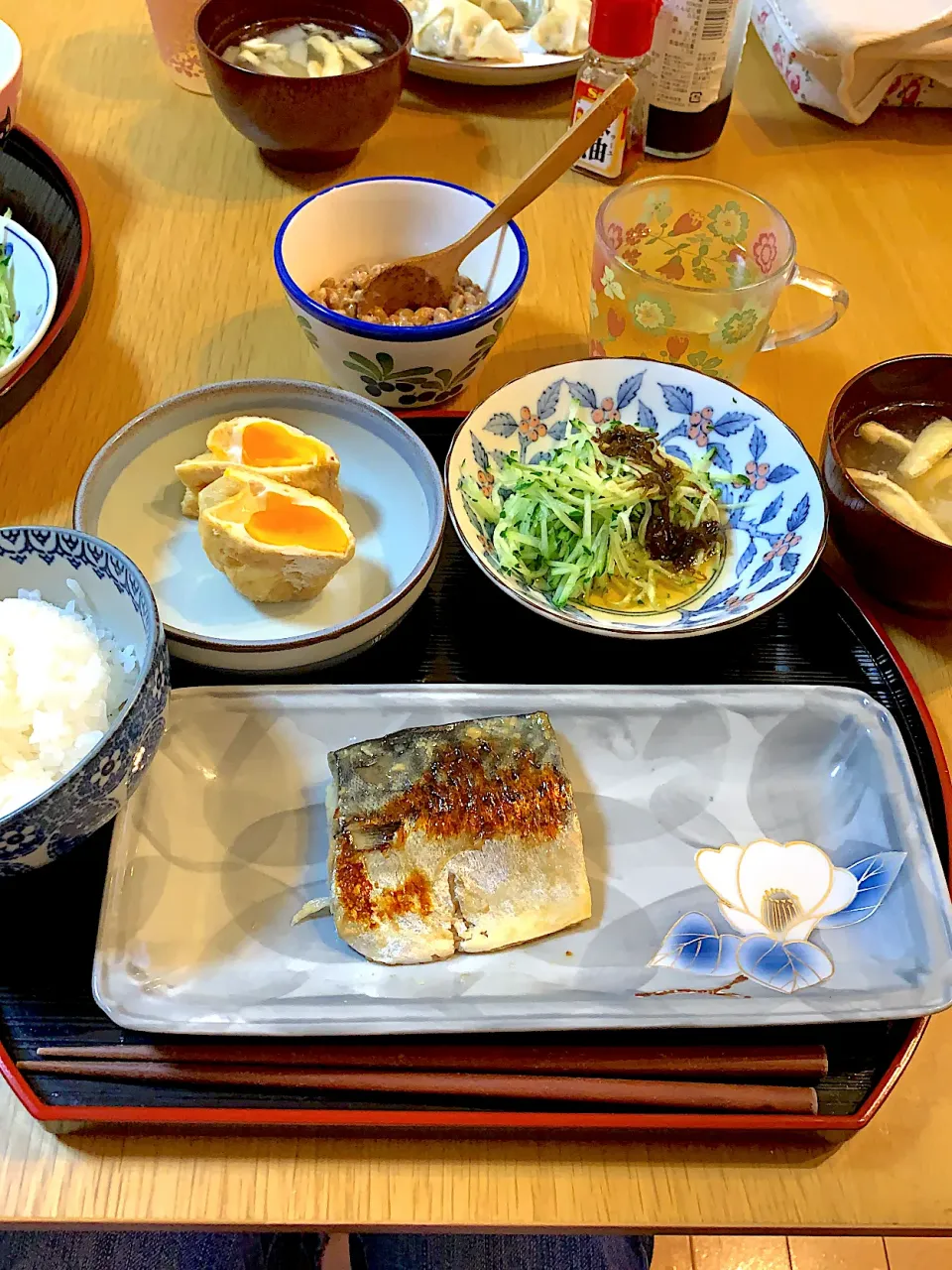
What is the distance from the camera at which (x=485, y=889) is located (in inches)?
35.2

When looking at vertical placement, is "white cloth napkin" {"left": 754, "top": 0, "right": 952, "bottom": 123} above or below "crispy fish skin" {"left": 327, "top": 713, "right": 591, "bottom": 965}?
above

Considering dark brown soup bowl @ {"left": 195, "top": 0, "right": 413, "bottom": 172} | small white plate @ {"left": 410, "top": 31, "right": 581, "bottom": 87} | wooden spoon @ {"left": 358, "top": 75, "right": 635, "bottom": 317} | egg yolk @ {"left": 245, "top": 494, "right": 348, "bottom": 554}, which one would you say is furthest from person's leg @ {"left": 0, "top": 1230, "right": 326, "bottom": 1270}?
small white plate @ {"left": 410, "top": 31, "right": 581, "bottom": 87}

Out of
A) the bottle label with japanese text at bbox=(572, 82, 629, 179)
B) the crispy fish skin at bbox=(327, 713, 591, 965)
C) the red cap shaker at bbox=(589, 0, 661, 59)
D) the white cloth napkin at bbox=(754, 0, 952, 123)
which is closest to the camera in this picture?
the crispy fish skin at bbox=(327, 713, 591, 965)

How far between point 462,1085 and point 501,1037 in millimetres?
59

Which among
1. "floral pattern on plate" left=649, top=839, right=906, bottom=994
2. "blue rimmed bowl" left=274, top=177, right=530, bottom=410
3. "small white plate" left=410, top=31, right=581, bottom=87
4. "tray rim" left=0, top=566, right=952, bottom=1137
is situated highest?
"small white plate" left=410, top=31, right=581, bottom=87

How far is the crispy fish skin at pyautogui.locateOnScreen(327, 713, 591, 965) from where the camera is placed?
2.87ft

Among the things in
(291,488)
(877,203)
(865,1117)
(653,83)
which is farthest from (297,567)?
(877,203)

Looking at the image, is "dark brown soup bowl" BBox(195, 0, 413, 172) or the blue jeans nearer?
the blue jeans

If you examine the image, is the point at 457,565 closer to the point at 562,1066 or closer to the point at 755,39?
the point at 562,1066

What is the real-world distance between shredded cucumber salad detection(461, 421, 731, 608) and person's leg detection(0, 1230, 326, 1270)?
0.96 metres

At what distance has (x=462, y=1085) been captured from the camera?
80cm

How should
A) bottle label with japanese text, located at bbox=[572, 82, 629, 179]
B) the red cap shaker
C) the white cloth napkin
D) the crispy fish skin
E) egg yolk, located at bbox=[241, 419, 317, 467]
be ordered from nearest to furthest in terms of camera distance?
1. the crispy fish skin
2. egg yolk, located at bbox=[241, 419, 317, 467]
3. the red cap shaker
4. bottle label with japanese text, located at bbox=[572, 82, 629, 179]
5. the white cloth napkin

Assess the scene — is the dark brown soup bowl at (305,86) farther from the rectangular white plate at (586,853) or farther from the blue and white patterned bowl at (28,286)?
the rectangular white plate at (586,853)

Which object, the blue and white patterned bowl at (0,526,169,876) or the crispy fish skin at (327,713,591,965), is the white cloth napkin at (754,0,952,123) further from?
the blue and white patterned bowl at (0,526,169,876)
